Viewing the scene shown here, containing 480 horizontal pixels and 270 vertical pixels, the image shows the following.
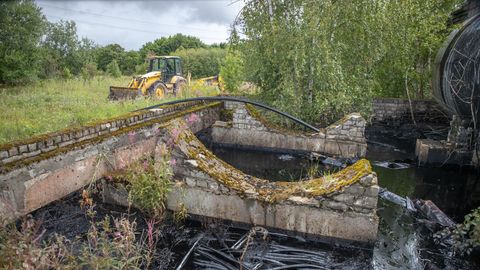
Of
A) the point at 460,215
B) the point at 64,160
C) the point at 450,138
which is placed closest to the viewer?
the point at 64,160

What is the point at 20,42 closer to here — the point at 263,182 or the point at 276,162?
the point at 276,162

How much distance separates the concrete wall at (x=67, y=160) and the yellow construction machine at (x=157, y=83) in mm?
4335

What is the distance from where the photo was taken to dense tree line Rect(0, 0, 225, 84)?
1393cm

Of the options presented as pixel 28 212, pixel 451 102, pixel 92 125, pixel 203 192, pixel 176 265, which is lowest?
pixel 176 265

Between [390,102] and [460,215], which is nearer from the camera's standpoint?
[460,215]

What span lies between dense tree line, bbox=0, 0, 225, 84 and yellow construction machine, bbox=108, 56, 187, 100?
16.2 feet

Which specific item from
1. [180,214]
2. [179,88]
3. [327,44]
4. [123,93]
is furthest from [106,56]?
[180,214]

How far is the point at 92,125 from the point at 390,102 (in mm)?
11256

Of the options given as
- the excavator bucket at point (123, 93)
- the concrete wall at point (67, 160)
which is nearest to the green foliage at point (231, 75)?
the excavator bucket at point (123, 93)

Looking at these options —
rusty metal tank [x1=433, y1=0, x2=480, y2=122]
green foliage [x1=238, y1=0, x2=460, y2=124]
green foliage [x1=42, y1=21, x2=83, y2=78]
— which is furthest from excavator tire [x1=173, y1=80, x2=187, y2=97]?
green foliage [x1=42, y1=21, x2=83, y2=78]

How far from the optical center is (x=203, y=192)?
4469 mm

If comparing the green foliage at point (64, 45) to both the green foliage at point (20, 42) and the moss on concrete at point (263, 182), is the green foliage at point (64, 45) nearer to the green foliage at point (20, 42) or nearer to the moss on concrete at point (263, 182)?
the green foliage at point (20, 42)

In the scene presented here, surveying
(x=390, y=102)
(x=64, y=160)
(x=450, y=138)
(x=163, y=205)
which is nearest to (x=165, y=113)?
(x=64, y=160)

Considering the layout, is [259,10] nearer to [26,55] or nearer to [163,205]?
[163,205]
